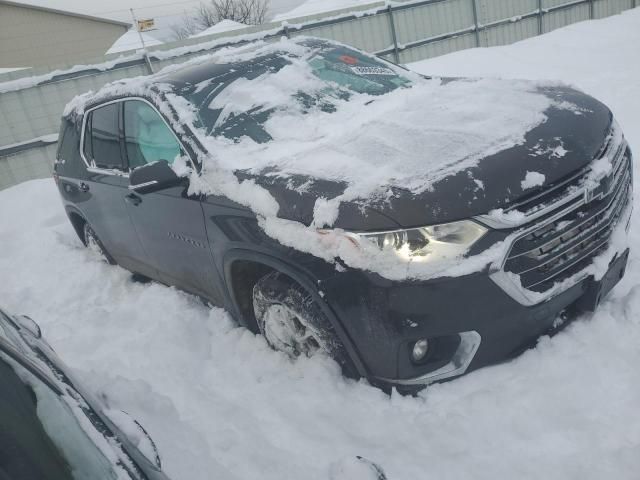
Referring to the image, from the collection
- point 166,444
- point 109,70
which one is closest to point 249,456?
point 166,444

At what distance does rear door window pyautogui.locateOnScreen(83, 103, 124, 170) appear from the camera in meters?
3.69

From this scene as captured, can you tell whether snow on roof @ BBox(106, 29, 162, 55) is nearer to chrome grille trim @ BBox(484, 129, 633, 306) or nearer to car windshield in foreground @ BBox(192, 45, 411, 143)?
car windshield in foreground @ BBox(192, 45, 411, 143)

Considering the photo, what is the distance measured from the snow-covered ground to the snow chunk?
0.79 m

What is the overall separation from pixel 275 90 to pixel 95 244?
267 centimetres

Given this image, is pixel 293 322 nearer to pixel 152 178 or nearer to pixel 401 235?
pixel 401 235

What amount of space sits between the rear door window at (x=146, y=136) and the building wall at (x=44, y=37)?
2766 centimetres

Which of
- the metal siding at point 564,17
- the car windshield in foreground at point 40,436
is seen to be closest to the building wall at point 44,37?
the metal siding at point 564,17

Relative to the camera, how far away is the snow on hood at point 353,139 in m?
2.12

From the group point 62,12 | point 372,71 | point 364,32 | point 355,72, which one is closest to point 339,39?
point 364,32

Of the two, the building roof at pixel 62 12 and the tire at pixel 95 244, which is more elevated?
the building roof at pixel 62 12

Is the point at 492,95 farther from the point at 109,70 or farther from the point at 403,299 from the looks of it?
the point at 109,70

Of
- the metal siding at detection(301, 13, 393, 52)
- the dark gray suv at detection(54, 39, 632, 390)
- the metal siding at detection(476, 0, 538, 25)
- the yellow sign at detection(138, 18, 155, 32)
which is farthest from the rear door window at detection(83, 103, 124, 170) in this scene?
the yellow sign at detection(138, 18, 155, 32)

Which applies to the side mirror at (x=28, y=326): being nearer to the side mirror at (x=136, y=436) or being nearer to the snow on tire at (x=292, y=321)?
the side mirror at (x=136, y=436)

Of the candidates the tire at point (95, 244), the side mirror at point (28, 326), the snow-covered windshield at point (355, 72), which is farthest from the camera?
the tire at point (95, 244)
